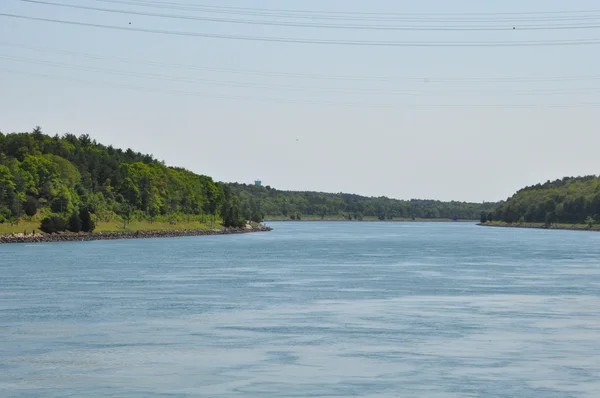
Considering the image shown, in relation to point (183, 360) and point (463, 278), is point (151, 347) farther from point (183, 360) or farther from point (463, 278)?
point (463, 278)

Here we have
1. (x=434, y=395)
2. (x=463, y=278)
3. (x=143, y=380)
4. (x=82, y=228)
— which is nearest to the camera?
(x=434, y=395)

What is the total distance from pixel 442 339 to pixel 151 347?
34.7ft

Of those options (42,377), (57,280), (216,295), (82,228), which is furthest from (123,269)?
(82,228)

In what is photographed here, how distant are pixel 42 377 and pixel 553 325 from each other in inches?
842

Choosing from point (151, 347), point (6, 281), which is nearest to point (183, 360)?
point (151, 347)

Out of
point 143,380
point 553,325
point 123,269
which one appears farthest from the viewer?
point 123,269

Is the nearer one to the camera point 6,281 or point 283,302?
point 283,302

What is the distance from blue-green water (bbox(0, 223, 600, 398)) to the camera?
27844 mm

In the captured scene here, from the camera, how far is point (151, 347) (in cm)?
3444

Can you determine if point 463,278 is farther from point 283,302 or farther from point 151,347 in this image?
point 151,347

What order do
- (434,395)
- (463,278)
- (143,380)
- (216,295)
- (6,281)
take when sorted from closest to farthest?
(434,395)
(143,380)
(216,295)
(6,281)
(463,278)

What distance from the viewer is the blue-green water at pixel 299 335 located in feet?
91.4

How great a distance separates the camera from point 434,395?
26391 millimetres

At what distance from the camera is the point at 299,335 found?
3744 cm
